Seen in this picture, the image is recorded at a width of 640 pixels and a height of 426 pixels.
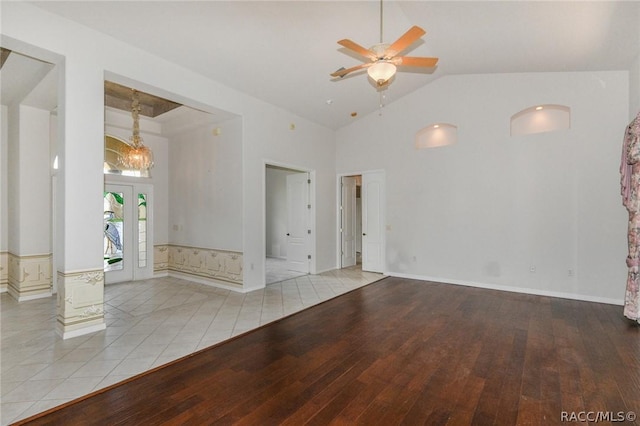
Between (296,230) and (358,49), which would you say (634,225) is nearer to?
(358,49)

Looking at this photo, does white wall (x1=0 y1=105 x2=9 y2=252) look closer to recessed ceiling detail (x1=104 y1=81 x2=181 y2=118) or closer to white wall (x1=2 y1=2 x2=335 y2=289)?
recessed ceiling detail (x1=104 y1=81 x2=181 y2=118)

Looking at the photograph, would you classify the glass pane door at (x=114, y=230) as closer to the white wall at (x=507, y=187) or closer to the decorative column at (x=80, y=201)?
the decorative column at (x=80, y=201)

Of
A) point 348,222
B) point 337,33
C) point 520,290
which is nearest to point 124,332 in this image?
point 337,33

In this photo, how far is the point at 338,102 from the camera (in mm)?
6102

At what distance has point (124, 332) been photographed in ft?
11.6

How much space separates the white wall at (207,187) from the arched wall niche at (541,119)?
508 cm

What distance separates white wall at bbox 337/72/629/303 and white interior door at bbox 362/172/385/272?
0.75 ft

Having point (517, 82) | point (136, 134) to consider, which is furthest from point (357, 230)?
point (136, 134)

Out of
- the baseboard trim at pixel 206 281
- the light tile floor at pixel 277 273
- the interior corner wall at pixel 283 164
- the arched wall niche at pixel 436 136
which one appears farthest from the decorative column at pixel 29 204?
the arched wall niche at pixel 436 136

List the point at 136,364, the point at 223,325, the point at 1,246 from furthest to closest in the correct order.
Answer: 1. the point at 1,246
2. the point at 223,325
3. the point at 136,364

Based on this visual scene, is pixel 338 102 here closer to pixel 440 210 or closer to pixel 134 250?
pixel 440 210

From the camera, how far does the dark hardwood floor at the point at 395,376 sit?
2.11 metres

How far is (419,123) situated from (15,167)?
24.4 ft

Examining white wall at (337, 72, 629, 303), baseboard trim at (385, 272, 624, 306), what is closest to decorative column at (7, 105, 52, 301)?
white wall at (337, 72, 629, 303)
